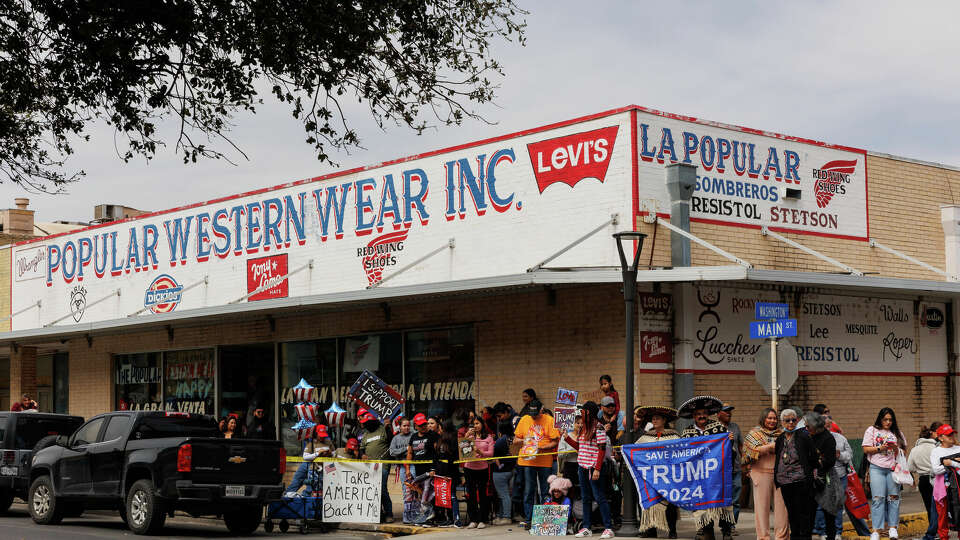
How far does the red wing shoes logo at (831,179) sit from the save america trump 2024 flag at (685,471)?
7.22 metres

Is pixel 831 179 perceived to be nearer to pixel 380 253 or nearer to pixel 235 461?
pixel 380 253

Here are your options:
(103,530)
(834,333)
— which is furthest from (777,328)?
(103,530)

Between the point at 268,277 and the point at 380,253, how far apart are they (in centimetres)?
340

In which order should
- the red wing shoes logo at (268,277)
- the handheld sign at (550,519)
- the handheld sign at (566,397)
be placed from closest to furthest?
the handheld sign at (550,519) → the handheld sign at (566,397) → the red wing shoes logo at (268,277)

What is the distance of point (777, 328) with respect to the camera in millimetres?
15391

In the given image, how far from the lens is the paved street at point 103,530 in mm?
17344

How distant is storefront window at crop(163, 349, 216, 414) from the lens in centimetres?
2677

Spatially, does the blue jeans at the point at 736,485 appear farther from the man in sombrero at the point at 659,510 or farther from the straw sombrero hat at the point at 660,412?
the straw sombrero hat at the point at 660,412

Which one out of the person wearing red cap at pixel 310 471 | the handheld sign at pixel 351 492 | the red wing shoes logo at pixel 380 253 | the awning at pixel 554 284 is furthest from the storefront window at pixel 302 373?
the handheld sign at pixel 351 492

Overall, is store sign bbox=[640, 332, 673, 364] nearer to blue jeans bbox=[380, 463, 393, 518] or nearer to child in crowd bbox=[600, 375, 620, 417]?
child in crowd bbox=[600, 375, 620, 417]

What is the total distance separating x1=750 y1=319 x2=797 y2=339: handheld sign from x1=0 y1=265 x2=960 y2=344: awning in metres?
1.05

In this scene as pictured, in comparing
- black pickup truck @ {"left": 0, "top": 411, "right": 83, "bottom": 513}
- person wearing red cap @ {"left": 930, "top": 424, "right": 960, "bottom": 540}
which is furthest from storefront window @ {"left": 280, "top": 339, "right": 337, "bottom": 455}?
person wearing red cap @ {"left": 930, "top": 424, "right": 960, "bottom": 540}

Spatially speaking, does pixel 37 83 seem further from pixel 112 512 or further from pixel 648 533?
pixel 112 512

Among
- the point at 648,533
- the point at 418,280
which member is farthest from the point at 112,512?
the point at 648,533
